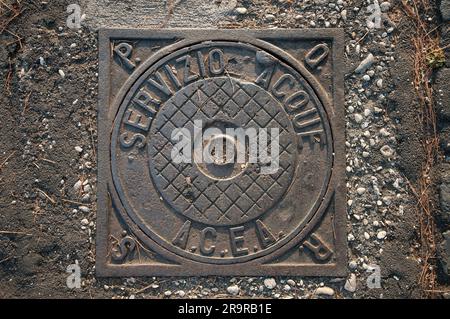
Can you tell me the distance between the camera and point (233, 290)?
3.23m

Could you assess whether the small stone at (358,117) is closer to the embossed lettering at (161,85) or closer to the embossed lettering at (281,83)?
the embossed lettering at (281,83)

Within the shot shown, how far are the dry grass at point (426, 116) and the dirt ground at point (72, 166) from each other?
0.05 metres

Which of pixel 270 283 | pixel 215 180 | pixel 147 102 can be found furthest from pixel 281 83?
pixel 270 283

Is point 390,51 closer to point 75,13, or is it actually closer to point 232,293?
point 232,293

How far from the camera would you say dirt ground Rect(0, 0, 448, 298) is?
325cm

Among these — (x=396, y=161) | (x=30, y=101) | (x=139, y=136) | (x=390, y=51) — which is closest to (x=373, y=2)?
(x=390, y=51)

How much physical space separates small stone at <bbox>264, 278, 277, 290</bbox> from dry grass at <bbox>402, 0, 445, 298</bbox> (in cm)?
102

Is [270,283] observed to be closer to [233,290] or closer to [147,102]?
[233,290]

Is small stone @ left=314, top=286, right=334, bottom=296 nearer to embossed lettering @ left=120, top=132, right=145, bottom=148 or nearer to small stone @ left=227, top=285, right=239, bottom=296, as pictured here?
small stone @ left=227, top=285, right=239, bottom=296

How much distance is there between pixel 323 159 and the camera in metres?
3.26

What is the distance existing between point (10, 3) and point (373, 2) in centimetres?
262

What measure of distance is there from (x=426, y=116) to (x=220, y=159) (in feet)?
4.91

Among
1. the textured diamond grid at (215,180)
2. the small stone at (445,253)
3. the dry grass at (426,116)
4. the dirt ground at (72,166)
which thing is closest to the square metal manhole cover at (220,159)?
the textured diamond grid at (215,180)

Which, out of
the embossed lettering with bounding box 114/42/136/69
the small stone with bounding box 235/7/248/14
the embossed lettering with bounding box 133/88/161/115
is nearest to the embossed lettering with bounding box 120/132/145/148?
the embossed lettering with bounding box 133/88/161/115
